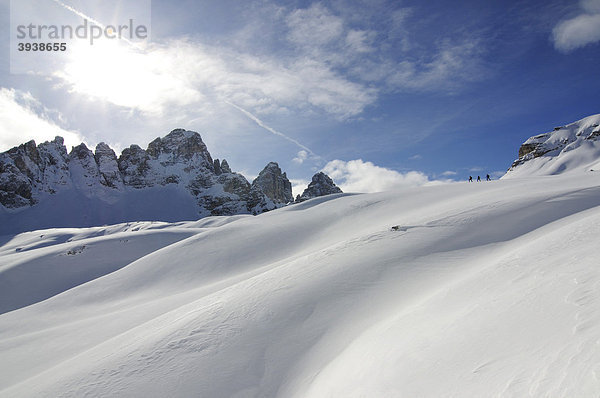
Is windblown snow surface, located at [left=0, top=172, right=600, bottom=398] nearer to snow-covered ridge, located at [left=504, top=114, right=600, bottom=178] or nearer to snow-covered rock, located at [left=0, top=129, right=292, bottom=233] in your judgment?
snow-covered ridge, located at [left=504, top=114, right=600, bottom=178]

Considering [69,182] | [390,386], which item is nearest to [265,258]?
[390,386]

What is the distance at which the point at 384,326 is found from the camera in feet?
18.4

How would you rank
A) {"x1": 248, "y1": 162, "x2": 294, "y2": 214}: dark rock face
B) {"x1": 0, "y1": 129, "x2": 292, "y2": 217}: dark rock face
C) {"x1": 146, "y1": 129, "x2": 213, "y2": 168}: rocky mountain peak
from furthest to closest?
{"x1": 248, "y1": 162, "x2": 294, "y2": 214}: dark rock face, {"x1": 146, "y1": 129, "x2": 213, "y2": 168}: rocky mountain peak, {"x1": 0, "y1": 129, "x2": 292, "y2": 217}: dark rock face

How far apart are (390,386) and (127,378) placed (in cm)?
469

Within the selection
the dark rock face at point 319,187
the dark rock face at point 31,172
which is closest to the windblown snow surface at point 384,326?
the dark rock face at point 31,172

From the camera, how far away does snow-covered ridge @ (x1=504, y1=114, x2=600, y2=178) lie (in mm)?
62959

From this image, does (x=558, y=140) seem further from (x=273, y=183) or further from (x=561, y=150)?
(x=273, y=183)

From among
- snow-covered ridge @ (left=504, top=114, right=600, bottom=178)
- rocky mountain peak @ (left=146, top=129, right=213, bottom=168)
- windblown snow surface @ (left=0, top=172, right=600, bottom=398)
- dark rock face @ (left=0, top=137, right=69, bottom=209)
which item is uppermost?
rocky mountain peak @ (left=146, top=129, right=213, bottom=168)

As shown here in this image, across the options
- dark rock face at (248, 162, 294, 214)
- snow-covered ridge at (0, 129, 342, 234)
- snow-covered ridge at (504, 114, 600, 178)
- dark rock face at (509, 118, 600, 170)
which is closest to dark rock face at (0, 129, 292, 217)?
snow-covered ridge at (0, 129, 342, 234)

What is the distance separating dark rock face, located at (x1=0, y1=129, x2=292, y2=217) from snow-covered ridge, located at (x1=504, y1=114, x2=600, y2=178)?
78.1 meters

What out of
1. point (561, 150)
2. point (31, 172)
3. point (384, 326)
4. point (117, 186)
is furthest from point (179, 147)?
point (384, 326)

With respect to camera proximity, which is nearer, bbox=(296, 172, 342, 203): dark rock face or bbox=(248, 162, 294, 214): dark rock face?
bbox=(296, 172, 342, 203): dark rock face

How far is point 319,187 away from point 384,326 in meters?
132

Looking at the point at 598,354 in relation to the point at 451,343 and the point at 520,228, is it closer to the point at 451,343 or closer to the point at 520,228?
the point at 451,343
